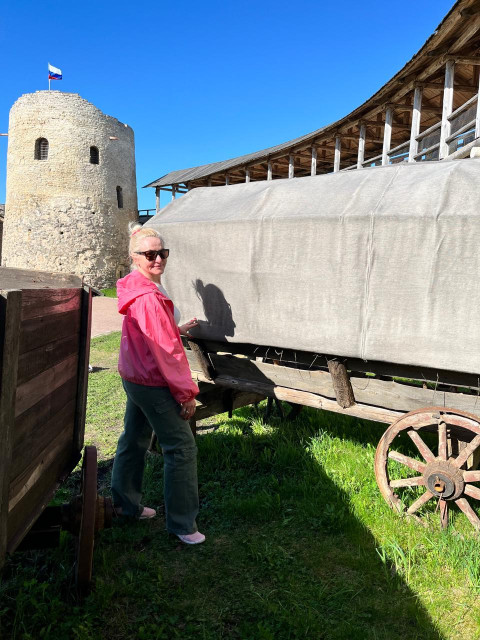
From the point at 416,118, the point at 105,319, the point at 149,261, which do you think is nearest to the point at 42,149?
the point at 105,319

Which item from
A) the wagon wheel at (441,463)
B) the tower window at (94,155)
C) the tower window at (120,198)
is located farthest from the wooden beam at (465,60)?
the tower window at (120,198)

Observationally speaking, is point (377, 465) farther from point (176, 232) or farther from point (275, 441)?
point (176, 232)

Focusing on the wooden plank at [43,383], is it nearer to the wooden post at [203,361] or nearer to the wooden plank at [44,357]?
the wooden plank at [44,357]

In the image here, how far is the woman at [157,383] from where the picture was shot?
8.54 ft

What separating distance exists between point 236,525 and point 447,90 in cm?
864

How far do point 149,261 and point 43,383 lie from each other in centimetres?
111

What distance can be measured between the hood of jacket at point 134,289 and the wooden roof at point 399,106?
6649 millimetres

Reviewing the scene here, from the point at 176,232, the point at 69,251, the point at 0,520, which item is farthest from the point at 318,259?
the point at 69,251

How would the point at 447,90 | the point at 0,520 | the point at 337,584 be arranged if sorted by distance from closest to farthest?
1. the point at 0,520
2. the point at 337,584
3. the point at 447,90

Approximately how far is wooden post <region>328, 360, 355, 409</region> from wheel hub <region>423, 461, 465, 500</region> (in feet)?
2.16

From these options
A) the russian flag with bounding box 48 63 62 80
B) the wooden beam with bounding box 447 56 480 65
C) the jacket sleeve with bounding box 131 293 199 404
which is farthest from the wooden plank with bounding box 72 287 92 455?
the russian flag with bounding box 48 63 62 80

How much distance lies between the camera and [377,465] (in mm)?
3008

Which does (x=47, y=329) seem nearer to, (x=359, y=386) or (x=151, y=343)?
(x=151, y=343)

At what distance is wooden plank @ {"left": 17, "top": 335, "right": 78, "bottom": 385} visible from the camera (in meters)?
1.66
